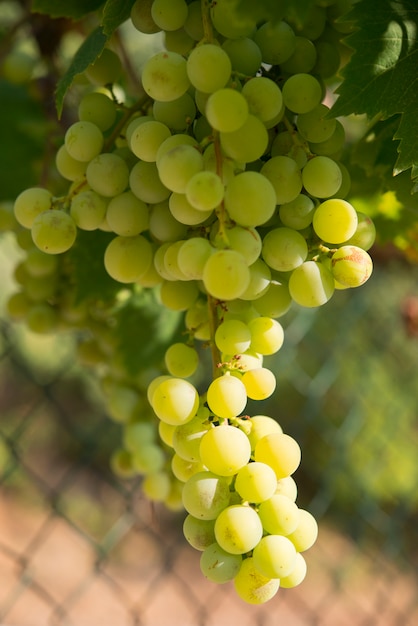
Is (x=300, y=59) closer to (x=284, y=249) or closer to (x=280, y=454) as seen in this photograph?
(x=284, y=249)

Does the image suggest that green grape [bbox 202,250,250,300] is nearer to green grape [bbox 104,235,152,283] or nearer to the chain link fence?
green grape [bbox 104,235,152,283]

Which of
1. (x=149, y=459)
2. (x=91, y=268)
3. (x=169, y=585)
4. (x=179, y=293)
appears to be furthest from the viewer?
(x=169, y=585)

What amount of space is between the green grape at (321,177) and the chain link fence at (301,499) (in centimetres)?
164

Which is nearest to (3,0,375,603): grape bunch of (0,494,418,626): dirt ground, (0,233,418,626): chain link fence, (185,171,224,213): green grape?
(185,171,224,213): green grape

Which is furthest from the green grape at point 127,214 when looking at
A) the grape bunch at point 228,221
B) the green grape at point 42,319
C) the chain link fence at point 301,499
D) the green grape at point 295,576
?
the chain link fence at point 301,499

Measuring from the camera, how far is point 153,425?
0.70 m

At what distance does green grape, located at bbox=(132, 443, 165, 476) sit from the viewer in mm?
674

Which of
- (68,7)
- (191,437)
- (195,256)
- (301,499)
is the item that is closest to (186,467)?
(191,437)

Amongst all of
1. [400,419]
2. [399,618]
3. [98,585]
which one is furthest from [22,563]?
[400,419]

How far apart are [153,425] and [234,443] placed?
1.24 feet

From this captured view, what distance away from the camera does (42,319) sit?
2.29 feet

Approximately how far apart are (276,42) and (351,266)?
0.45ft

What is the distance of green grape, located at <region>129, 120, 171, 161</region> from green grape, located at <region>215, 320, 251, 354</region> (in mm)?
103

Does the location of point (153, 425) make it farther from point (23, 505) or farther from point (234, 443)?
point (23, 505)
